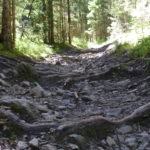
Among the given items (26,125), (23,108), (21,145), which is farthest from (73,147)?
(23,108)

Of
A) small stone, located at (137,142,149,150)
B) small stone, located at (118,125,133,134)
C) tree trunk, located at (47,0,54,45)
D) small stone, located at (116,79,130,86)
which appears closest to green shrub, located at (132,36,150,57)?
small stone, located at (116,79,130,86)

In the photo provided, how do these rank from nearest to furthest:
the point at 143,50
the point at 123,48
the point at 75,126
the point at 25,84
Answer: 1. the point at 75,126
2. the point at 25,84
3. the point at 143,50
4. the point at 123,48

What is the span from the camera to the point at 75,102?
24.3 ft

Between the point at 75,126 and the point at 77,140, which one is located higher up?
the point at 75,126

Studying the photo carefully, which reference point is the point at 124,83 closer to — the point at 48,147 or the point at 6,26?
the point at 48,147

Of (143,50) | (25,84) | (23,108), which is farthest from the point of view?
(143,50)

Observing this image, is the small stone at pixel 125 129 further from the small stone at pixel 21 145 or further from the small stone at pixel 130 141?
the small stone at pixel 21 145

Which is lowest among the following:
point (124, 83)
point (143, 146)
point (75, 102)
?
point (143, 146)

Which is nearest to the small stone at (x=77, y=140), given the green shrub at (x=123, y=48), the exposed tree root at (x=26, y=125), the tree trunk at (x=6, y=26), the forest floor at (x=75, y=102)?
the forest floor at (x=75, y=102)

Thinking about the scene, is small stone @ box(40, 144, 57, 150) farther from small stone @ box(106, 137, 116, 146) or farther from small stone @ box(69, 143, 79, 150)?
small stone @ box(106, 137, 116, 146)

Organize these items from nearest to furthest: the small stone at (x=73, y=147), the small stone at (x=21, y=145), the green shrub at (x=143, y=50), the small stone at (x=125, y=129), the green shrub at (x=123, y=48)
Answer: the small stone at (x=21, y=145), the small stone at (x=73, y=147), the small stone at (x=125, y=129), the green shrub at (x=143, y=50), the green shrub at (x=123, y=48)

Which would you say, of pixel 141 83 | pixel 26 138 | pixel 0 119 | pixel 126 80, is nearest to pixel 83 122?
pixel 26 138

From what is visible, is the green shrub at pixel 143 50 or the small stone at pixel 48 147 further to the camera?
the green shrub at pixel 143 50

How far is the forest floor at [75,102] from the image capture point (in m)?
4.62
